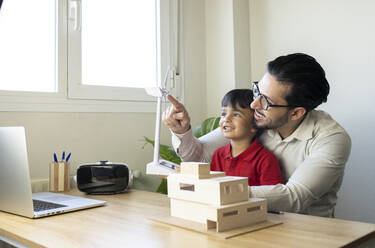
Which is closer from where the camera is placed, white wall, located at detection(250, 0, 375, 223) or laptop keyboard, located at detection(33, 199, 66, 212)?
laptop keyboard, located at detection(33, 199, 66, 212)

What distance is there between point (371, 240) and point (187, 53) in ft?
6.15

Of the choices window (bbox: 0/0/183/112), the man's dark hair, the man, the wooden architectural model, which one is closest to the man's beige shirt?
the man

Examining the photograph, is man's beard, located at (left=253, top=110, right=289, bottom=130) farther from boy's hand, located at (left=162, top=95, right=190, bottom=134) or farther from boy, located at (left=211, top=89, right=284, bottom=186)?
boy's hand, located at (left=162, top=95, right=190, bottom=134)

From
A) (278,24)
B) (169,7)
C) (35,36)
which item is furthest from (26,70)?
(278,24)

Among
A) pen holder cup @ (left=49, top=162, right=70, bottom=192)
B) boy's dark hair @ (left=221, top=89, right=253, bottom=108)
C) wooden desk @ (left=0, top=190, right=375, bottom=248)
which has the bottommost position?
wooden desk @ (left=0, top=190, right=375, bottom=248)

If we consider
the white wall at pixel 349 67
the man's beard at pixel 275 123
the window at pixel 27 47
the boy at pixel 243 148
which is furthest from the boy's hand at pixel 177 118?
the white wall at pixel 349 67

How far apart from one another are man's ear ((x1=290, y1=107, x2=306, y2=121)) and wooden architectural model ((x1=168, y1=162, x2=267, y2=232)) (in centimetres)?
64

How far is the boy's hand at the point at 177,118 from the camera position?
168 cm

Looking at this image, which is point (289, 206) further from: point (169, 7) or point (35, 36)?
point (169, 7)

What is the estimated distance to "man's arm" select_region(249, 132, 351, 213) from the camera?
50.9 inches

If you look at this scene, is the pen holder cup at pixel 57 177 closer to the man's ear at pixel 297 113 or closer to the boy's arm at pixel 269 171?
the boy's arm at pixel 269 171

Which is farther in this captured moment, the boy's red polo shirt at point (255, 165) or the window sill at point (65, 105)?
the window sill at point (65, 105)

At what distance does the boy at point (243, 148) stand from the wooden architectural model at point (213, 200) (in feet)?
1.75

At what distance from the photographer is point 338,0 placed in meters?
2.14
